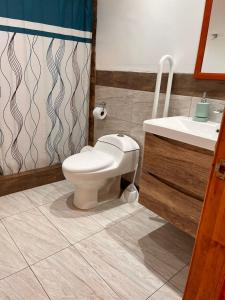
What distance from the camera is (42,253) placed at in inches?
54.2

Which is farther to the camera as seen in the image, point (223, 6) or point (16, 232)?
point (16, 232)

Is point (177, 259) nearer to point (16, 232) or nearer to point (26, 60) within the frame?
point (16, 232)

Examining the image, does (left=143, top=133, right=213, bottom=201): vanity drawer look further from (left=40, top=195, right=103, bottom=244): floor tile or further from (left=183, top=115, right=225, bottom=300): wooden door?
(left=40, top=195, right=103, bottom=244): floor tile

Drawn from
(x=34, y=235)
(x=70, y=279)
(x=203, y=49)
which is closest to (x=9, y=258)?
(x=34, y=235)

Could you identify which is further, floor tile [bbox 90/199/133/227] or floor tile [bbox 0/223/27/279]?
floor tile [bbox 90/199/133/227]

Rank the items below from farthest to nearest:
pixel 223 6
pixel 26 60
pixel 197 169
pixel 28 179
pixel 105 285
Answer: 1. pixel 28 179
2. pixel 26 60
3. pixel 223 6
4. pixel 105 285
5. pixel 197 169

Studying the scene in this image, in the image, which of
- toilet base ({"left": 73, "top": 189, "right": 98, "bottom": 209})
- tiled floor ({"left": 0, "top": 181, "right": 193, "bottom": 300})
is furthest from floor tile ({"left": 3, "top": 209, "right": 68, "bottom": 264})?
toilet base ({"left": 73, "top": 189, "right": 98, "bottom": 209})

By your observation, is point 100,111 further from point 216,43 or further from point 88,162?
point 216,43

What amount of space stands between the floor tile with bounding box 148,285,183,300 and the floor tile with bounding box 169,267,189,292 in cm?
3

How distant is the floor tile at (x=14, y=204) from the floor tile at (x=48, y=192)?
0.05 m

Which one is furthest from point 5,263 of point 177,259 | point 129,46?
point 129,46

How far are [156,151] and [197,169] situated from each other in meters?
0.25

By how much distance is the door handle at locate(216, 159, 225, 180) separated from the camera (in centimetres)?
52

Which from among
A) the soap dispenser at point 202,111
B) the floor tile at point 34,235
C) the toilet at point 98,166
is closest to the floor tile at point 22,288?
the floor tile at point 34,235
